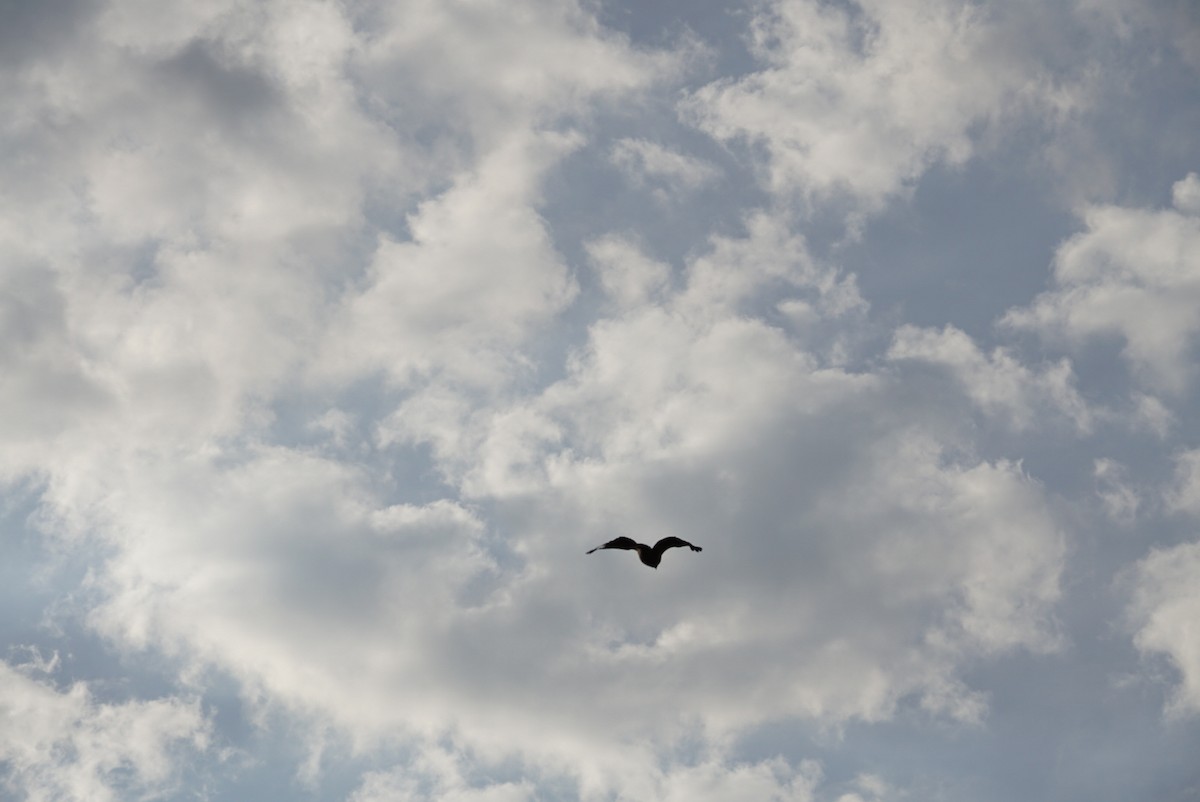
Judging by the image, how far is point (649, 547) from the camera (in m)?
167

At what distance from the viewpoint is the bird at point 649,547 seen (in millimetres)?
166625

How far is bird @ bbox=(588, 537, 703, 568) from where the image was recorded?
166625mm

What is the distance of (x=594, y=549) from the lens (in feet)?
546

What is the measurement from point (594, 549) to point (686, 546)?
18.2ft

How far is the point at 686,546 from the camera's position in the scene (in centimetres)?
16550
